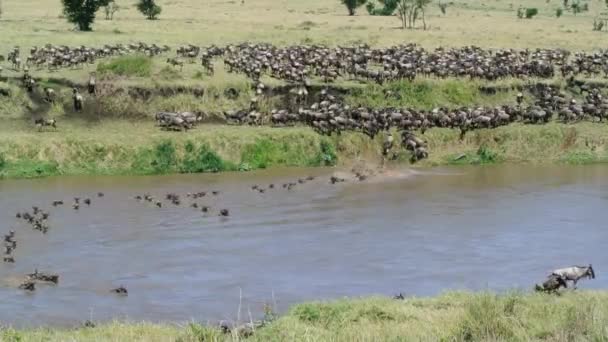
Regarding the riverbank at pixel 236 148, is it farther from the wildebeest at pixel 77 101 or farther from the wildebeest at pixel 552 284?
the wildebeest at pixel 552 284

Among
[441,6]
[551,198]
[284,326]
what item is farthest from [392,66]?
[441,6]

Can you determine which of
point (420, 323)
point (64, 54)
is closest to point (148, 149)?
point (64, 54)

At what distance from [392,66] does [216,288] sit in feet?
59.6

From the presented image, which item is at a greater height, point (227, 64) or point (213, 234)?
point (227, 64)

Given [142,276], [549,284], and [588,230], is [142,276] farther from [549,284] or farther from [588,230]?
[588,230]

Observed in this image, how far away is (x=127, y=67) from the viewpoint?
32938 millimetres

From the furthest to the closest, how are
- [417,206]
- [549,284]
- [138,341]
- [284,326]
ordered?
[417,206], [549,284], [284,326], [138,341]

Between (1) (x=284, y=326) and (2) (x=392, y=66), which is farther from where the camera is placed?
(2) (x=392, y=66)

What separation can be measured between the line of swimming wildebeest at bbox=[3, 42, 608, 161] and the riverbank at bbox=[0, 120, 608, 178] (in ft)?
1.53

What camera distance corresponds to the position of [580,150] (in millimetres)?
31375

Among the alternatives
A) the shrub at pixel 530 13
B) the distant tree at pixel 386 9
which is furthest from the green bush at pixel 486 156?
the shrub at pixel 530 13

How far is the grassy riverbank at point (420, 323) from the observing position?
12.9 m

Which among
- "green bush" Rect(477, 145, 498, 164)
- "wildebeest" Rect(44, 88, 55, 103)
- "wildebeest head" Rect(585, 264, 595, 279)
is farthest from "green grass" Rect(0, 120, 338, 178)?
"wildebeest head" Rect(585, 264, 595, 279)

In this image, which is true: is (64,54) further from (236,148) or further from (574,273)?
(574,273)
